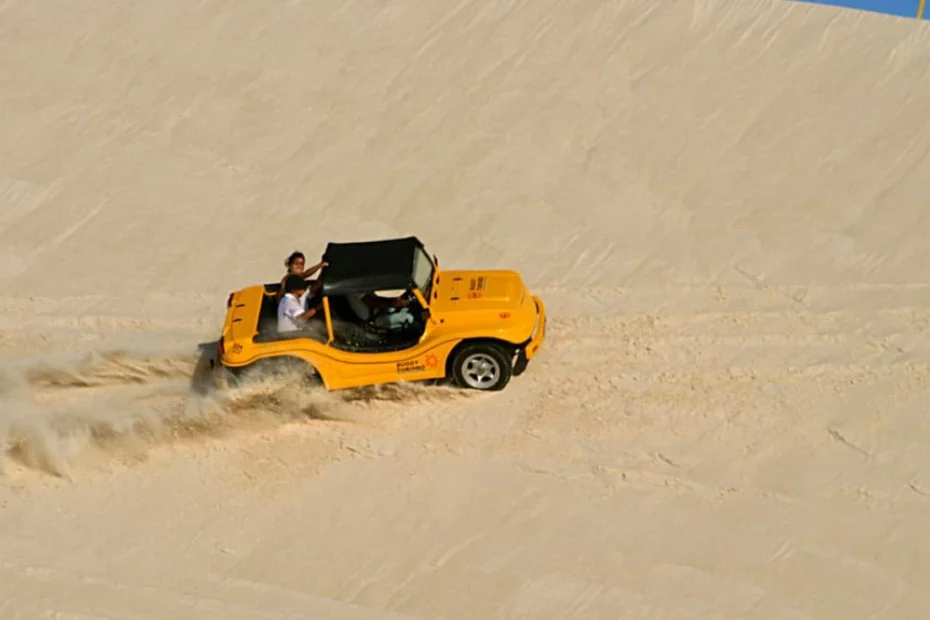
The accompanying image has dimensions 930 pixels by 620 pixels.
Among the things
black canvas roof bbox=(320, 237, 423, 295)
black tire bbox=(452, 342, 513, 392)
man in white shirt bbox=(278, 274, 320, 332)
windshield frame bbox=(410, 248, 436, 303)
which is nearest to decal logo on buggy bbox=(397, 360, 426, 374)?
black tire bbox=(452, 342, 513, 392)

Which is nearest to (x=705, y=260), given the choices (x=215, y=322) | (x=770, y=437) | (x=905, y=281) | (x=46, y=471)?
(x=905, y=281)

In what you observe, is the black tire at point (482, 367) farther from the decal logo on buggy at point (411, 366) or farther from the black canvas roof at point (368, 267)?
the black canvas roof at point (368, 267)

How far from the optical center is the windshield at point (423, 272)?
31.0ft

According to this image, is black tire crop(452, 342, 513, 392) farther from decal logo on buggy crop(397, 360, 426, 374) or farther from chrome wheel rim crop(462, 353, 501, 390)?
decal logo on buggy crop(397, 360, 426, 374)

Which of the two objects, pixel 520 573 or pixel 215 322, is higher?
pixel 215 322

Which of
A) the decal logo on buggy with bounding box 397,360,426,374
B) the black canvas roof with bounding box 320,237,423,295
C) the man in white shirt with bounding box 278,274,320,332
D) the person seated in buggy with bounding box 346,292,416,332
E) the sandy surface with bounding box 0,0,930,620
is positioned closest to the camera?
the sandy surface with bounding box 0,0,930,620

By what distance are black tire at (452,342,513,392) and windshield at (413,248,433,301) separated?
2.08 ft

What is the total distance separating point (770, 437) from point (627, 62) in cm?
759

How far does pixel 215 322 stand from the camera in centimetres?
1152

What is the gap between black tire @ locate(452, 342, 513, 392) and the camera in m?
9.32

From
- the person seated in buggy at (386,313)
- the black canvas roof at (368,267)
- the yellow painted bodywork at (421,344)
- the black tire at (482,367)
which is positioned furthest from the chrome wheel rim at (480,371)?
the black canvas roof at (368,267)

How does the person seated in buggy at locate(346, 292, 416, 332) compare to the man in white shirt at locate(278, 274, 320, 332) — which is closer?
the man in white shirt at locate(278, 274, 320, 332)

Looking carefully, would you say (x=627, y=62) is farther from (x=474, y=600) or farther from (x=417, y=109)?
(x=474, y=600)

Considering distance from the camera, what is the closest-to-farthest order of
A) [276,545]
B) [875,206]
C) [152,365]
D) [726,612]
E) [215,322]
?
[726,612] → [276,545] → [152,365] → [215,322] → [875,206]
